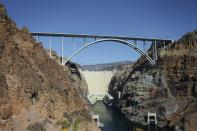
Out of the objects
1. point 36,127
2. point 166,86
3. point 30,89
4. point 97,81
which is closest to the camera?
point 36,127

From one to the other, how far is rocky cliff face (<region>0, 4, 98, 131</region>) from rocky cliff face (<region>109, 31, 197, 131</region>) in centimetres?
2965

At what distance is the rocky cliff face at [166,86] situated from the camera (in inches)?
2842

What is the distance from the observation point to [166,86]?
263ft

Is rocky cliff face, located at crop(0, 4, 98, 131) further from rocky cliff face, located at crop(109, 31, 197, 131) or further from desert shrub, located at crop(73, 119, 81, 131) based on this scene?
rocky cliff face, located at crop(109, 31, 197, 131)

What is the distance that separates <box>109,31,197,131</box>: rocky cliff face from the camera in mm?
72188

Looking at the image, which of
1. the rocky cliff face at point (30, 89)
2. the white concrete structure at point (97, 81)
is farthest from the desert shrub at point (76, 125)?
the white concrete structure at point (97, 81)

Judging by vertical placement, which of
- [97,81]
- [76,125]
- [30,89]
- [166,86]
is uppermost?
[30,89]

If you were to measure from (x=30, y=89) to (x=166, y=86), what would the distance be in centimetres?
5080

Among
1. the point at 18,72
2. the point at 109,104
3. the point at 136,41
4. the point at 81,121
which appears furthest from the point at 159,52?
the point at 18,72

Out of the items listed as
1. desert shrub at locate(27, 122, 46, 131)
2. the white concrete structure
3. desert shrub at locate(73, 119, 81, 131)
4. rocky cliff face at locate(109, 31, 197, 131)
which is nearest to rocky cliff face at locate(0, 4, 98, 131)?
desert shrub at locate(27, 122, 46, 131)

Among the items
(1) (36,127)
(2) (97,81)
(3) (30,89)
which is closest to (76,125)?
(3) (30,89)

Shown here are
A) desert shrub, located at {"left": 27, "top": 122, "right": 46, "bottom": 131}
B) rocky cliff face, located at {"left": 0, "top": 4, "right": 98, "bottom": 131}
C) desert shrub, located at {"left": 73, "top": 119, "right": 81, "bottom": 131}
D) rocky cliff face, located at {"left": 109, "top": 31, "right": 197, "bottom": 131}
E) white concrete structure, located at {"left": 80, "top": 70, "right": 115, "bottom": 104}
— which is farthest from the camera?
white concrete structure, located at {"left": 80, "top": 70, "right": 115, "bottom": 104}

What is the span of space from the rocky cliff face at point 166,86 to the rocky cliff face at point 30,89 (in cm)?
2965

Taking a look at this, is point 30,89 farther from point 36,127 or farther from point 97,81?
point 97,81
